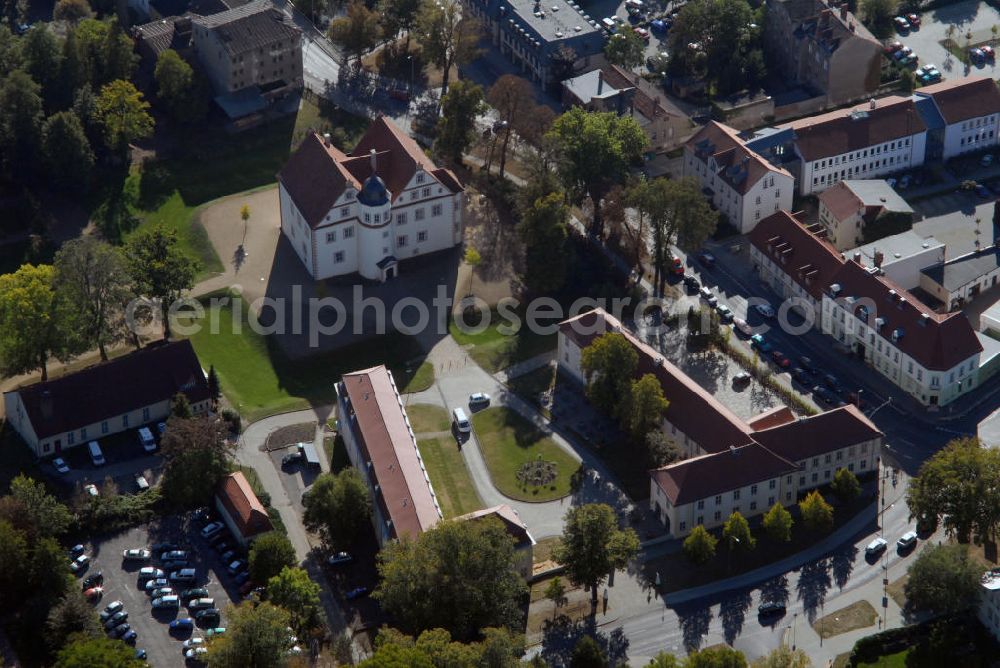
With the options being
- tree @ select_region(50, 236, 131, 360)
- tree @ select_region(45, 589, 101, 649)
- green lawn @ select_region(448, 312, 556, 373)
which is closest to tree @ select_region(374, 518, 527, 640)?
tree @ select_region(45, 589, 101, 649)

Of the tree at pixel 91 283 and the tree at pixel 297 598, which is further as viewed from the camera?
the tree at pixel 91 283

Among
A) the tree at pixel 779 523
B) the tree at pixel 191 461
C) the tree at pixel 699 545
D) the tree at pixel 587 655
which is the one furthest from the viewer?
the tree at pixel 191 461

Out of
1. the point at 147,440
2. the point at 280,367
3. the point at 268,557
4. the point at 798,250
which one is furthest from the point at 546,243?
the point at 268,557

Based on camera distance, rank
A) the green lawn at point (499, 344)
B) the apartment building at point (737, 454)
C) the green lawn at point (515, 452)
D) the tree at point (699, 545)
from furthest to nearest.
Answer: the green lawn at point (499, 344) → the green lawn at point (515, 452) → the apartment building at point (737, 454) → the tree at point (699, 545)

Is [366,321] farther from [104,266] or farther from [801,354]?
[801,354]

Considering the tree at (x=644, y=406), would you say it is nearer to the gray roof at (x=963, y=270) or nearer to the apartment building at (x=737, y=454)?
the apartment building at (x=737, y=454)

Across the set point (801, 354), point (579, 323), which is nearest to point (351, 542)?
point (579, 323)

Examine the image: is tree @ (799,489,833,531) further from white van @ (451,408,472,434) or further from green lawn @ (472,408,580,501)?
white van @ (451,408,472,434)

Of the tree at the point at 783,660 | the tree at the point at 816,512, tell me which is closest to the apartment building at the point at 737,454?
the tree at the point at 816,512
